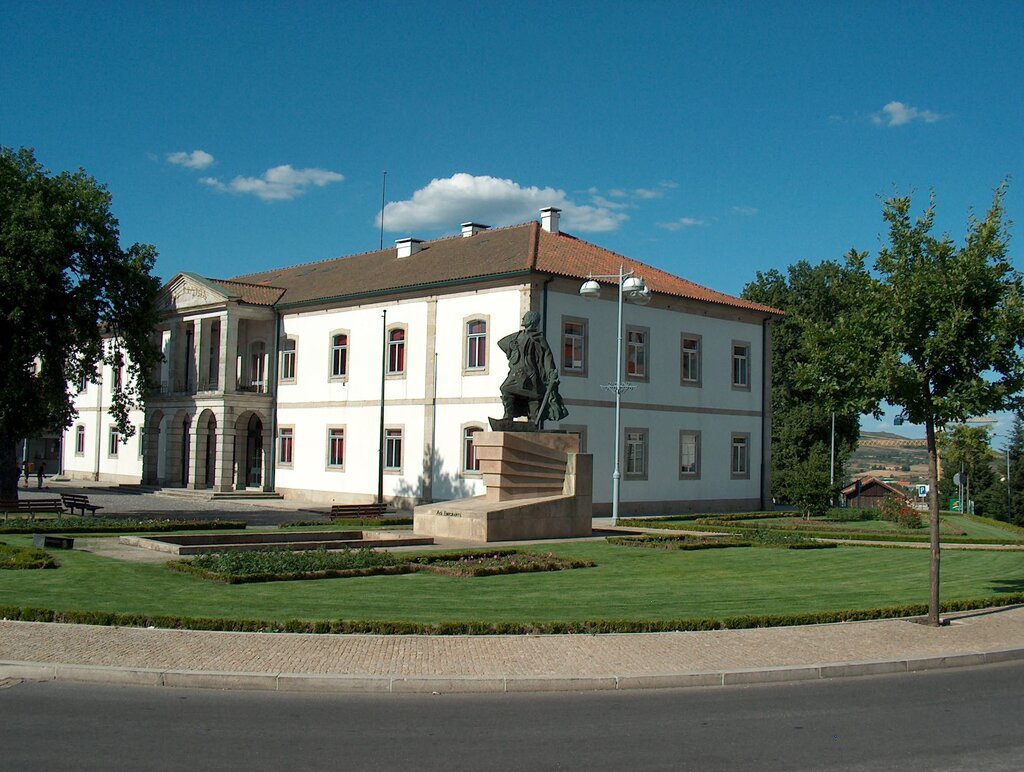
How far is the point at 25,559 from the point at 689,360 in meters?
29.3

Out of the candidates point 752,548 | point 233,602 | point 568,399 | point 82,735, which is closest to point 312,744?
point 82,735

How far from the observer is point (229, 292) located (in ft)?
148

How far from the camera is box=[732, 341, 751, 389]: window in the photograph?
42781mm

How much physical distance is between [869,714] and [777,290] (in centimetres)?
5632

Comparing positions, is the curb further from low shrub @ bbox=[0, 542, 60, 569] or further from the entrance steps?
the entrance steps

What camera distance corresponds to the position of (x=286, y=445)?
45094mm

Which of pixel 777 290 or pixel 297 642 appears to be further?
pixel 777 290

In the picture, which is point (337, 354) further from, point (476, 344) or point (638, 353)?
point (638, 353)

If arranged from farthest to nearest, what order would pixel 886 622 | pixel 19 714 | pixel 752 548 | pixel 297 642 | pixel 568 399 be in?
pixel 568 399
pixel 752 548
pixel 886 622
pixel 297 642
pixel 19 714

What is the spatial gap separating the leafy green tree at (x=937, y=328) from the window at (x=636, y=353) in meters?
24.4

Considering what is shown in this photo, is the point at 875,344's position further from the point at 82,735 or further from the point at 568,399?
the point at 568,399

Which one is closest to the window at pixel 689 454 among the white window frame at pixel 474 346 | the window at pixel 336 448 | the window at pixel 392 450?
the white window frame at pixel 474 346

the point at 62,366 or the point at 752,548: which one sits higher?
the point at 62,366

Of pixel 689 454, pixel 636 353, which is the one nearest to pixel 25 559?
pixel 636 353
